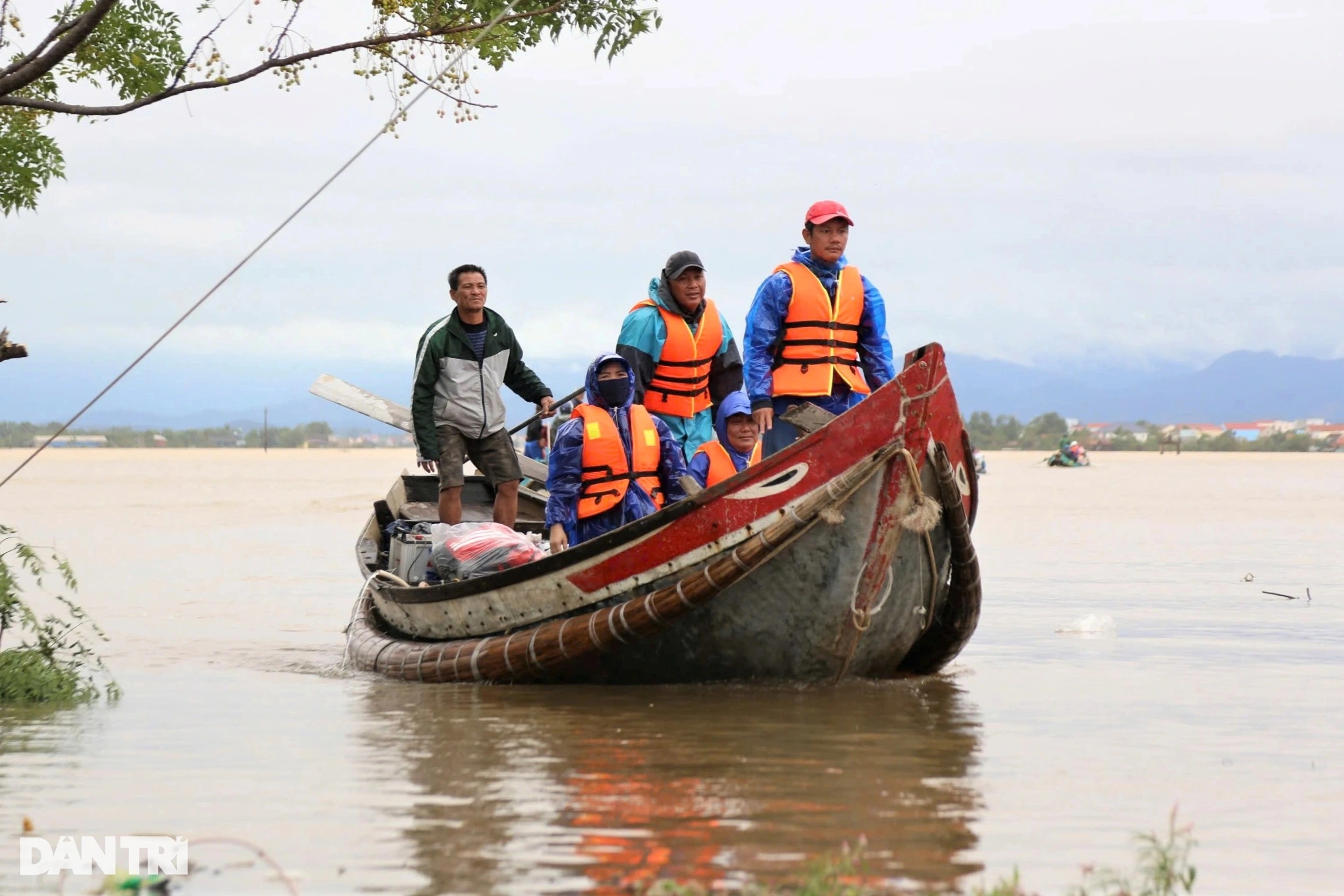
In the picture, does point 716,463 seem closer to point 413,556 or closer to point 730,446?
point 730,446

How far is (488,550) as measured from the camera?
9.05 metres

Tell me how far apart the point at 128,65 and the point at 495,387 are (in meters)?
2.52

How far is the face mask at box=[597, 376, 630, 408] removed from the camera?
8.43 metres

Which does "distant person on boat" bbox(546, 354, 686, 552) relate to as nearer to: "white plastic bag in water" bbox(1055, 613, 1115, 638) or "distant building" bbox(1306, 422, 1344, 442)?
"white plastic bag in water" bbox(1055, 613, 1115, 638)

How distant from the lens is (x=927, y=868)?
5047 mm

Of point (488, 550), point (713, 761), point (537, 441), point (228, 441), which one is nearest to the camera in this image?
point (713, 761)

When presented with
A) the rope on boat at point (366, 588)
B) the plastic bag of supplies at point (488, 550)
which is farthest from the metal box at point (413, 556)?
the plastic bag of supplies at point (488, 550)

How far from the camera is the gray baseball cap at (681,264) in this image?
8.95 m

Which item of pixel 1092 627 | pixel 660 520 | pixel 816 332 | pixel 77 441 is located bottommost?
pixel 1092 627

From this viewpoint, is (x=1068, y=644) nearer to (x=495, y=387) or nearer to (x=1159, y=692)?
(x=1159, y=692)

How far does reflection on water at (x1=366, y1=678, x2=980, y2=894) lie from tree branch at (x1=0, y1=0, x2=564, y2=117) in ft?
9.65

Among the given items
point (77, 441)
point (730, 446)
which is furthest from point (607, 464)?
point (77, 441)

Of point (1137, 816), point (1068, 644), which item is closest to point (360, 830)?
point (1137, 816)

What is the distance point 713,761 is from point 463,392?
373cm
